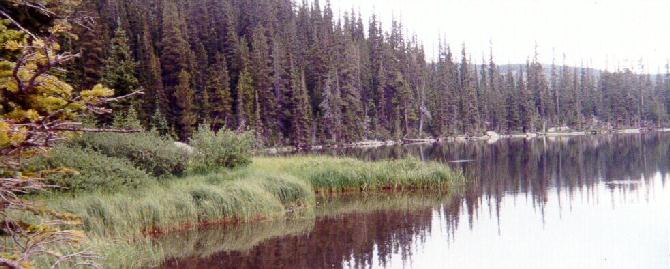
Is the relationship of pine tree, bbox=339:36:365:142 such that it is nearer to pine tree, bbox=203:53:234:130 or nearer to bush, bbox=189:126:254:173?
pine tree, bbox=203:53:234:130

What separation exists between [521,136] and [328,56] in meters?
37.3

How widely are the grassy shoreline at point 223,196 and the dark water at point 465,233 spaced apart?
0.73 metres

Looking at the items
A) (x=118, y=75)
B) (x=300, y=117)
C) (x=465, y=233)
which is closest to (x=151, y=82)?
(x=118, y=75)

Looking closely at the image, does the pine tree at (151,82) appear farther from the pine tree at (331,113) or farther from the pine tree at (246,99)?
the pine tree at (331,113)

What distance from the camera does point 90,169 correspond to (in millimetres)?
18359

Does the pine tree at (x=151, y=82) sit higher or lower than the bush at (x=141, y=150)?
higher

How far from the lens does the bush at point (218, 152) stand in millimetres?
24469

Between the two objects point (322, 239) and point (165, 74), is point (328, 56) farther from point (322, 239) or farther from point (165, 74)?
point (322, 239)

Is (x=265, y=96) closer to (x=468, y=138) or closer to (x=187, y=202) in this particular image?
(x=468, y=138)

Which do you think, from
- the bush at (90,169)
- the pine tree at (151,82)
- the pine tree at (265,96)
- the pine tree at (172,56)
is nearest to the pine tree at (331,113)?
the pine tree at (265,96)

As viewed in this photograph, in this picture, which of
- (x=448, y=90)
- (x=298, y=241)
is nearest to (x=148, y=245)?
(x=298, y=241)

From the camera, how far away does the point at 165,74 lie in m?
62.1

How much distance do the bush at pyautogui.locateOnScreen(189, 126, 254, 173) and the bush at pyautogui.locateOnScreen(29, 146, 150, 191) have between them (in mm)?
4477

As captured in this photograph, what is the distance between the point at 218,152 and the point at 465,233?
1124cm
